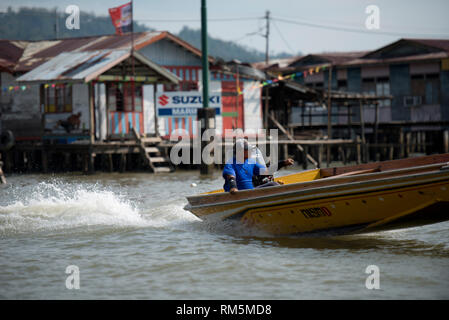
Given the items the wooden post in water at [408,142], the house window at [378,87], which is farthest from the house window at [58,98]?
the house window at [378,87]

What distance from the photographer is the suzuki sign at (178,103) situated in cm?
2570

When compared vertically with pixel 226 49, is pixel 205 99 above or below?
below

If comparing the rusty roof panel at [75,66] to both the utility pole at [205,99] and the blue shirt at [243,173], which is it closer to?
the utility pole at [205,99]

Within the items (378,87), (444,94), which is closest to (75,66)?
(378,87)

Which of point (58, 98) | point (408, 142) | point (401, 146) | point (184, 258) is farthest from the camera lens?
point (408, 142)

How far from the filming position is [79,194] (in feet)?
48.3

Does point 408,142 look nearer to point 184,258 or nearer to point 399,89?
point 399,89

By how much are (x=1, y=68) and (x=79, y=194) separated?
13312mm

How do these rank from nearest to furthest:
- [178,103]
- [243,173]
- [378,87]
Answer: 1. [243,173]
2. [178,103]
3. [378,87]

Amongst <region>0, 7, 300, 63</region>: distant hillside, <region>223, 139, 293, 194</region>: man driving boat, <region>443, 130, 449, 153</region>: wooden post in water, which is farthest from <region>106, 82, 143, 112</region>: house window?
<region>0, 7, 300, 63</region>: distant hillside

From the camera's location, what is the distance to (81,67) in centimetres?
2233

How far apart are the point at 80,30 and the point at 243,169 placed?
472ft

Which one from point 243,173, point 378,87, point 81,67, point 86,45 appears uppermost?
point 86,45
